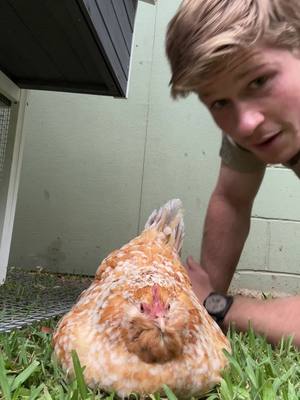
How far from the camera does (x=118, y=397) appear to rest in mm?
1058

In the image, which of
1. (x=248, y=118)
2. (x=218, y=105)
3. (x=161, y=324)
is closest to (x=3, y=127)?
(x=218, y=105)

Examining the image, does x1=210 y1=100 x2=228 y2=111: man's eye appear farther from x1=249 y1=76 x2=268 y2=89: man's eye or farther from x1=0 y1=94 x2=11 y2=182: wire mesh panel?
x1=0 y1=94 x2=11 y2=182: wire mesh panel

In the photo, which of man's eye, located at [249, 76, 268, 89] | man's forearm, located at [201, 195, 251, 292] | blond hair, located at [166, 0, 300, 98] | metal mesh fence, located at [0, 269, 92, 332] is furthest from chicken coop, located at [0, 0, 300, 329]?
man's eye, located at [249, 76, 268, 89]

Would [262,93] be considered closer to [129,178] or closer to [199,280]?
[199,280]

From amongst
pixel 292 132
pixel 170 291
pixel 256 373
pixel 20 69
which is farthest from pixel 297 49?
pixel 20 69

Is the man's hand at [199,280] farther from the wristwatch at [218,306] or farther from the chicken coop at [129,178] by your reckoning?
the chicken coop at [129,178]

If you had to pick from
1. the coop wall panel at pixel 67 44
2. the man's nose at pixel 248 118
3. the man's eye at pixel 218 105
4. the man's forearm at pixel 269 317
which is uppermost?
the coop wall panel at pixel 67 44

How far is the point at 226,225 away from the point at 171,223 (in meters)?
0.40

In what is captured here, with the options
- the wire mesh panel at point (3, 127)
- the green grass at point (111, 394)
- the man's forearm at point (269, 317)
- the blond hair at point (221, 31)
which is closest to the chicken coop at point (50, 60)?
the wire mesh panel at point (3, 127)

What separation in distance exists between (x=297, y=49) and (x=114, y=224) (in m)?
1.98

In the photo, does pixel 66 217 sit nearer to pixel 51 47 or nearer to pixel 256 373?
pixel 51 47

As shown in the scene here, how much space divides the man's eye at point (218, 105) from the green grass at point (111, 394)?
68cm

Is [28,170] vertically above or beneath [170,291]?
above

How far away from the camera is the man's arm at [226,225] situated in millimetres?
2129
